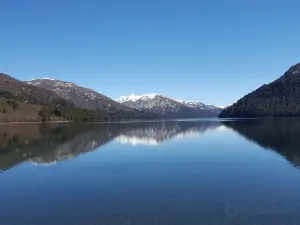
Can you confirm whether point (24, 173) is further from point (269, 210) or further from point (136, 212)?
point (269, 210)

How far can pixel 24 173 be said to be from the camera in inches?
1788

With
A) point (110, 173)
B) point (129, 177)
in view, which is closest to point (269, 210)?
point (129, 177)

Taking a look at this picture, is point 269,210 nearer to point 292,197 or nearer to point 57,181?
point 292,197

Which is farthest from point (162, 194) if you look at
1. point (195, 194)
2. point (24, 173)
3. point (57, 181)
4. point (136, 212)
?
point (24, 173)

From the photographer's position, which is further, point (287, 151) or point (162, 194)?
point (287, 151)

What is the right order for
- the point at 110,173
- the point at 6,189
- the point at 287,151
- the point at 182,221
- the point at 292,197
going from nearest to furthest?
the point at 182,221 < the point at 292,197 < the point at 6,189 < the point at 110,173 < the point at 287,151

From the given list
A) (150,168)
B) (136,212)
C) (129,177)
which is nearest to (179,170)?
(150,168)

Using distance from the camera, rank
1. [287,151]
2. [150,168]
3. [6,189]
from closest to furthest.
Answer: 1. [6,189]
2. [150,168]
3. [287,151]

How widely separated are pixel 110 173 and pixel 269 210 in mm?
22473

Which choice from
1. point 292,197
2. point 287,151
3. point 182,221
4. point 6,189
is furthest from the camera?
point 287,151

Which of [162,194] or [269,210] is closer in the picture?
[269,210]

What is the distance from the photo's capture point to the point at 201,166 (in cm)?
4850

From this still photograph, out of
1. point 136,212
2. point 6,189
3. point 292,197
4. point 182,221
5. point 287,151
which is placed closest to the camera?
point 182,221

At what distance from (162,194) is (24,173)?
21.3 metres
